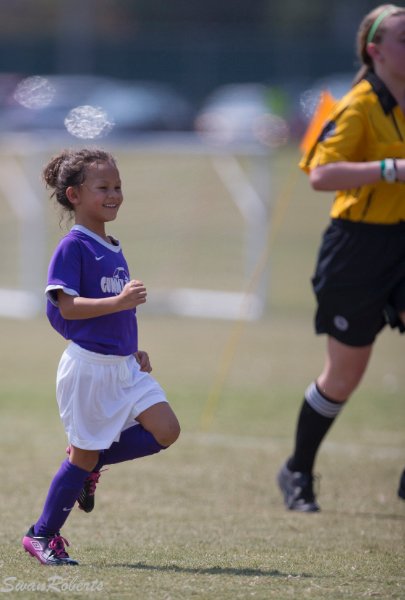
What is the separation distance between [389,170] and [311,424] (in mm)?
1396

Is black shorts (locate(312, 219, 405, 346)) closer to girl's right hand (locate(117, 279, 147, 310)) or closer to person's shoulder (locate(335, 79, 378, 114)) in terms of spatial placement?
person's shoulder (locate(335, 79, 378, 114))

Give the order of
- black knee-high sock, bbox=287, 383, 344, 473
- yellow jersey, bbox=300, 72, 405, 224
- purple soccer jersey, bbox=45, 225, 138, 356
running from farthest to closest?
black knee-high sock, bbox=287, 383, 344, 473, yellow jersey, bbox=300, 72, 405, 224, purple soccer jersey, bbox=45, 225, 138, 356

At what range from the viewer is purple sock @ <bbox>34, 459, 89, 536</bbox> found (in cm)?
443

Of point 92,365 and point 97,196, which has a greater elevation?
point 97,196

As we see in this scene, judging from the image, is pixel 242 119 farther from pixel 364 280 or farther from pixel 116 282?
pixel 116 282

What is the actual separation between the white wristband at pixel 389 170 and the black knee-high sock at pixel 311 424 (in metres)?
1.19

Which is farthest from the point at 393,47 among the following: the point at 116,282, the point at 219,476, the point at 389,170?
the point at 219,476

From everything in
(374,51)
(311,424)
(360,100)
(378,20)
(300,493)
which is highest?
(378,20)

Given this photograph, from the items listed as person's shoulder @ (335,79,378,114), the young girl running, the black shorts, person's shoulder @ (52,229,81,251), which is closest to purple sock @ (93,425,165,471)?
the young girl running

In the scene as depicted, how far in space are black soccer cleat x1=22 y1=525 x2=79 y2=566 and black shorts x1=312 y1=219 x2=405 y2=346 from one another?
74.2 inches

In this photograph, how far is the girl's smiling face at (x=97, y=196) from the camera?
446 centimetres

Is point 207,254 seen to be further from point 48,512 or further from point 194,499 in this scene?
point 48,512

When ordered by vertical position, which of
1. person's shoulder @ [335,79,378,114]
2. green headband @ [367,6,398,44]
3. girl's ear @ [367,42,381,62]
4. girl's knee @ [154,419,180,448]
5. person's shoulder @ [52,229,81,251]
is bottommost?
girl's knee @ [154,419,180,448]

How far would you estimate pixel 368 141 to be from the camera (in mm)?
5605
